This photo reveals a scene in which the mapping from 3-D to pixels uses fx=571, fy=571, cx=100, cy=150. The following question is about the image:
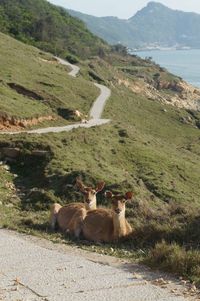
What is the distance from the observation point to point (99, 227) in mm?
12953

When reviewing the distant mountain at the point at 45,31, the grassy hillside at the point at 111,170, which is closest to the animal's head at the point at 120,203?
the grassy hillside at the point at 111,170

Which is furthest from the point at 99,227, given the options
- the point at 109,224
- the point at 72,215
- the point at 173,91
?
the point at 173,91

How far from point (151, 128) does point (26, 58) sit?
63.7ft

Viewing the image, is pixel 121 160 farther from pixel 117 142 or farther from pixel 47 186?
pixel 47 186

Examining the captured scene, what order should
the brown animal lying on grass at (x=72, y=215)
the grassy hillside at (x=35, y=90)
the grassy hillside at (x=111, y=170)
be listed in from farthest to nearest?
1. the grassy hillside at (x=35, y=90)
2. the brown animal lying on grass at (x=72, y=215)
3. the grassy hillside at (x=111, y=170)

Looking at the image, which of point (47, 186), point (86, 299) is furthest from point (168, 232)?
point (47, 186)

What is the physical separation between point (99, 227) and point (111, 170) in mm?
15436

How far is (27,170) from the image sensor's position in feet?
83.4

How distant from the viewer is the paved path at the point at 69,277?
8305mm

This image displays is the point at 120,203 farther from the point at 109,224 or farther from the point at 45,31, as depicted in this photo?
the point at 45,31

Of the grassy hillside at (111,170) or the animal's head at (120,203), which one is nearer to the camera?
the grassy hillside at (111,170)

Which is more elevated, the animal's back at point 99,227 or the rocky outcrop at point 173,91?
the animal's back at point 99,227

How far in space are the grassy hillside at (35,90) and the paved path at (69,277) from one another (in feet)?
90.8

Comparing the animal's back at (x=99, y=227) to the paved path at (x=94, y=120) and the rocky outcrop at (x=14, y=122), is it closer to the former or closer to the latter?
the paved path at (x=94, y=120)
